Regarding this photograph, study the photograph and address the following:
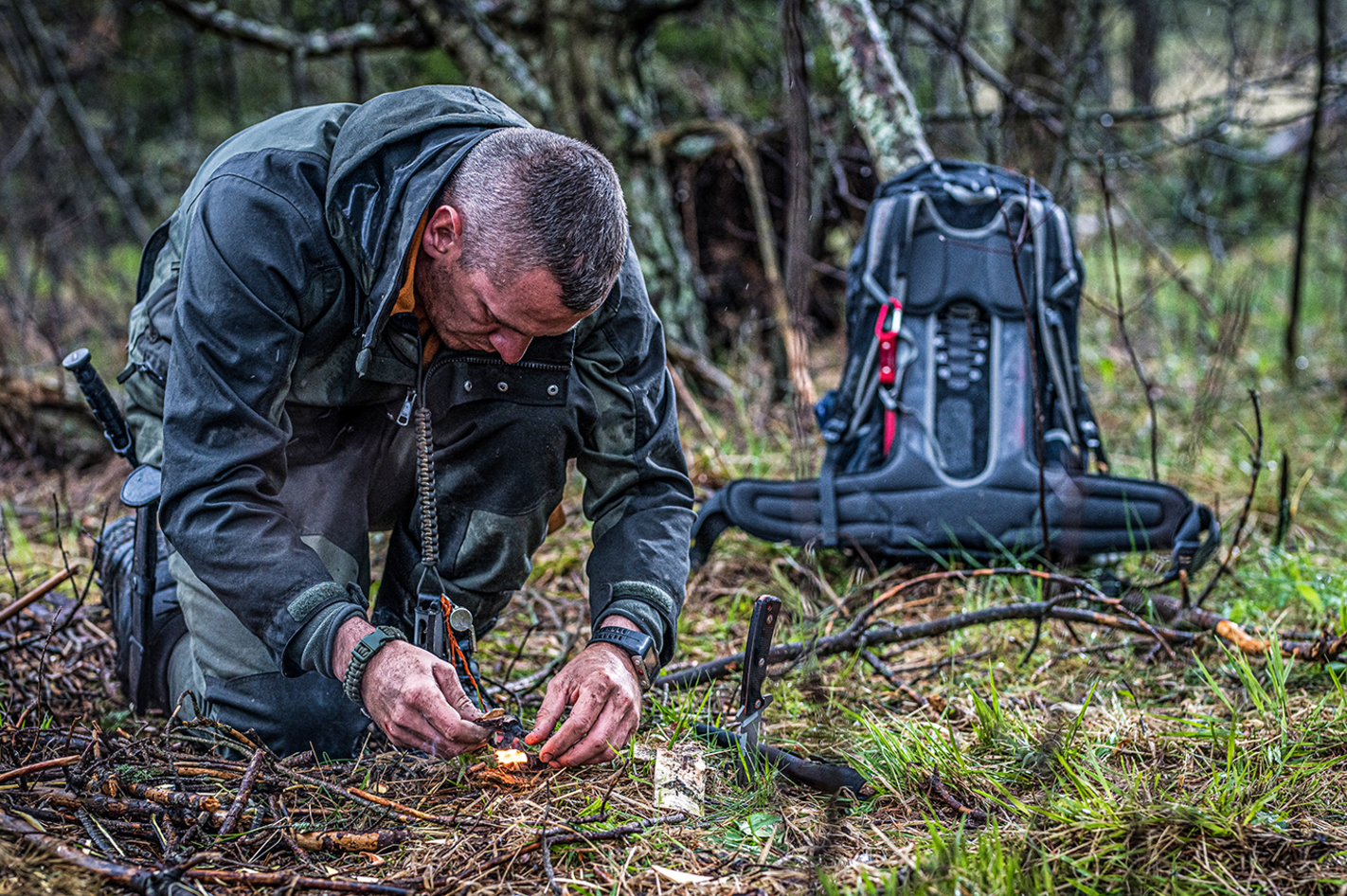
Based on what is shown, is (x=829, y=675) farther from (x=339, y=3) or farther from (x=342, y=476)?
(x=339, y=3)

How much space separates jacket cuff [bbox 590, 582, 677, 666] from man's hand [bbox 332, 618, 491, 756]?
17.3 inches

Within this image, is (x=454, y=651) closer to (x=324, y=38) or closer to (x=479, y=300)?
(x=479, y=300)

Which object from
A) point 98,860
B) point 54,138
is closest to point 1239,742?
point 98,860

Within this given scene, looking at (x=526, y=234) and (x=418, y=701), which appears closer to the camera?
(x=418, y=701)

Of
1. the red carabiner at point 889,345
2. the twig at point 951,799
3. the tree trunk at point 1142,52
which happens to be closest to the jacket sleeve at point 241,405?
the twig at point 951,799

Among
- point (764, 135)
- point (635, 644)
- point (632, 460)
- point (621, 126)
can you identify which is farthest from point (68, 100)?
point (635, 644)

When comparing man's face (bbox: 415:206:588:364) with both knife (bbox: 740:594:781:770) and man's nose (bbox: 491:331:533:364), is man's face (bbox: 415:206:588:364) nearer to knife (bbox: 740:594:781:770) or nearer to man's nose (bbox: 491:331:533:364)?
man's nose (bbox: 491:331:533:364)

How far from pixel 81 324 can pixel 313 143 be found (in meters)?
6.16

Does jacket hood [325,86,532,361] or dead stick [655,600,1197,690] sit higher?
jacket hood [325,86,532,361]

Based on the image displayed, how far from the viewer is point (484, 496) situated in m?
2.65

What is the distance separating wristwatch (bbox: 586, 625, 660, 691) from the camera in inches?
88.2

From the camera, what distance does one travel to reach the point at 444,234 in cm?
216

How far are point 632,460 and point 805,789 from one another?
2.91ft

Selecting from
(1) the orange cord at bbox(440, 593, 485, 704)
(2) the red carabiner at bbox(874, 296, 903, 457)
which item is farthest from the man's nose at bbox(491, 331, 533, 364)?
(2) the red carabiner at bbox(874, 296, 903, 457)
